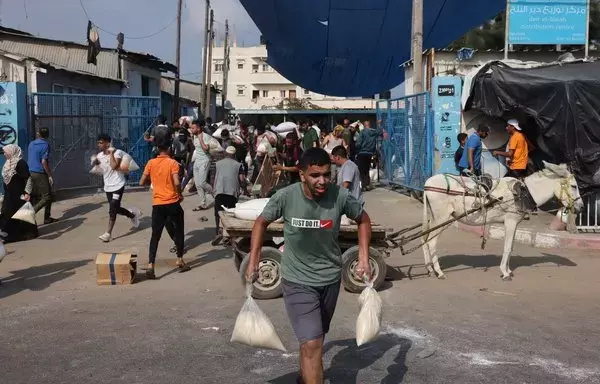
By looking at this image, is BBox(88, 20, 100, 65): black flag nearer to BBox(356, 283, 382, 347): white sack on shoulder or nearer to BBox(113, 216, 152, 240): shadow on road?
BBox(113, 216, 152, 240): shadow on road

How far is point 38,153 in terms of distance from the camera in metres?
12.0

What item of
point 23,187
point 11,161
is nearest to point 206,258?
point 23,187

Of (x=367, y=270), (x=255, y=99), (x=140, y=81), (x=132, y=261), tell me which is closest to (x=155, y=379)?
(x=367, y=270)

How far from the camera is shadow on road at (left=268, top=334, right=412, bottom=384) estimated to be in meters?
5.03

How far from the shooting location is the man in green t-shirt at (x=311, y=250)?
4.11 meters

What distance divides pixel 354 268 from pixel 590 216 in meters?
5.67

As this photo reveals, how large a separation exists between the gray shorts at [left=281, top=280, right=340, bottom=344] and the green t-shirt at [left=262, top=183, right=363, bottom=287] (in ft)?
0.15

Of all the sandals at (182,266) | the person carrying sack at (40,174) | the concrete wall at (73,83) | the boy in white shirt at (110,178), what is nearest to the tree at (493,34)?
the concrete wall at (73,83)

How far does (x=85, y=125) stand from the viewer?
53.9ft

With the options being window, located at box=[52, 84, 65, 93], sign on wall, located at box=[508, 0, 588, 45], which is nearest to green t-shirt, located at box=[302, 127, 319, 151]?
sign on wall, located at box=[508, 0, 588, 45]

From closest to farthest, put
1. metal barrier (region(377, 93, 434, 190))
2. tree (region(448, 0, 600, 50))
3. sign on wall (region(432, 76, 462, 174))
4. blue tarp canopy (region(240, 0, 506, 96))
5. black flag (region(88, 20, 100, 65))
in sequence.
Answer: sign on wall (region(432, 76, 462, 174)) < metal barrier (region(377, 93, 434, 190)) < blue tarp canopy (region(240, 0, 506, 96)) < black flag (region(88, 20, 100, 65)) < tree (region(448, 0, 600, 50))

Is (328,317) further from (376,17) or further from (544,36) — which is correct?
(376,17)

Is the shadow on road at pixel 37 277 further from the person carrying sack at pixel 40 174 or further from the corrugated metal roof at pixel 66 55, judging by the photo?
the corrugated metal roof at pixel 66 55

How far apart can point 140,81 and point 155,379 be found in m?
23.8
